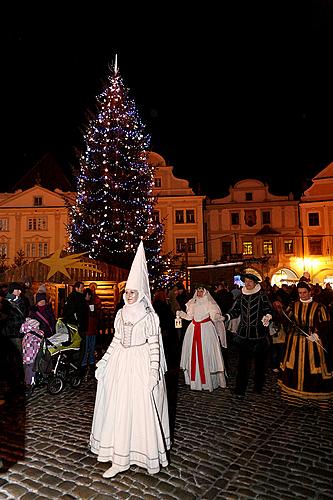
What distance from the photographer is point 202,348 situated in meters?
7.96

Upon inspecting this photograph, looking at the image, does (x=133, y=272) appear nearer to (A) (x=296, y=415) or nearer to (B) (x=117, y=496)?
(B) (x=117, y=496)

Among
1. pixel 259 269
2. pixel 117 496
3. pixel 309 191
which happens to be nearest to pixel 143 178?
pixel 117 496

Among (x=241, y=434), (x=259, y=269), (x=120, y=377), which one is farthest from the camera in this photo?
(x=259, y=269)

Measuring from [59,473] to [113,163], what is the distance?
16.0m

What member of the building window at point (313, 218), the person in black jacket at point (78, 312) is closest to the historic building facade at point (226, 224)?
the building window at point (313, 218)

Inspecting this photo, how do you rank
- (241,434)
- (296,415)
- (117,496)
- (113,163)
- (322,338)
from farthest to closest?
(113,163) → (322,338) → (296,415) → (241,434) → (117,496)

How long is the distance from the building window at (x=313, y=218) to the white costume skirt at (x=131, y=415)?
34.1 metres

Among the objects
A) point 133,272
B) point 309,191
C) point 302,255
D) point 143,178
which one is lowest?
point 133,272

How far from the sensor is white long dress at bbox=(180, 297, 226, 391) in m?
7.90

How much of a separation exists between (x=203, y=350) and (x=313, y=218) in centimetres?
3094

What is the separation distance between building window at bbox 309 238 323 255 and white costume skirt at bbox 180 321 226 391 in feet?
97.4

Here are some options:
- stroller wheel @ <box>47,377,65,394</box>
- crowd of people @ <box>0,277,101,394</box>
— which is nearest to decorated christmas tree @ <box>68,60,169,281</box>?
crowd of people @ <box>0,277,101,394</box>

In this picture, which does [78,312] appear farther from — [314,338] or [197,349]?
[314,338]

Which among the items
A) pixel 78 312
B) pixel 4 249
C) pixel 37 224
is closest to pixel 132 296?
pixel 78 312
